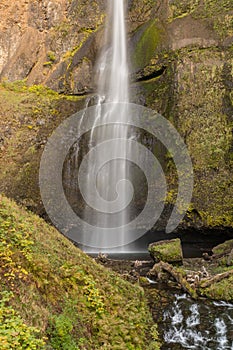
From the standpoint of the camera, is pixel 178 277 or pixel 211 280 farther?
pixel 178 277

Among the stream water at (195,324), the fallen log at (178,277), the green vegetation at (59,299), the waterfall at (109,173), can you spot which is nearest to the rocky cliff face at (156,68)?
the waterfall at (109,173)

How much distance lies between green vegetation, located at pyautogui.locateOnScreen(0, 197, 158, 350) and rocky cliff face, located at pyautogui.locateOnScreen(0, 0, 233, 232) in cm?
1079

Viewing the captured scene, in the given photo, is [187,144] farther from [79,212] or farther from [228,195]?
[79,212]

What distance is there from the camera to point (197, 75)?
1752 centimetres

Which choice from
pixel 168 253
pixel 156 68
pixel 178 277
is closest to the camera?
pixel 178 277

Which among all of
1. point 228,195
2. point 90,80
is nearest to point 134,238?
point 228,195

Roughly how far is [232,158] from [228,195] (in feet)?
5.69

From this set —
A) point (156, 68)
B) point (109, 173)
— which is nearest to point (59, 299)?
point (109, 173)

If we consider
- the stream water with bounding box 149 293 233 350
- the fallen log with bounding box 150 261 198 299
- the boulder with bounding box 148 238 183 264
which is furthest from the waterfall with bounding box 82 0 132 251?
the stream water with bounding box 149 293 233 350

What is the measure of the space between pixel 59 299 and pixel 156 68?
16.8m

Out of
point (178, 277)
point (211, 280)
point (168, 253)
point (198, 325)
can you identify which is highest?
point (168, 253)

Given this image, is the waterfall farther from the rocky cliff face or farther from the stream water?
the stream water

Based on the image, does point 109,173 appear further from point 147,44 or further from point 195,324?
point 195,324

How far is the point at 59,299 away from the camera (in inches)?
193
